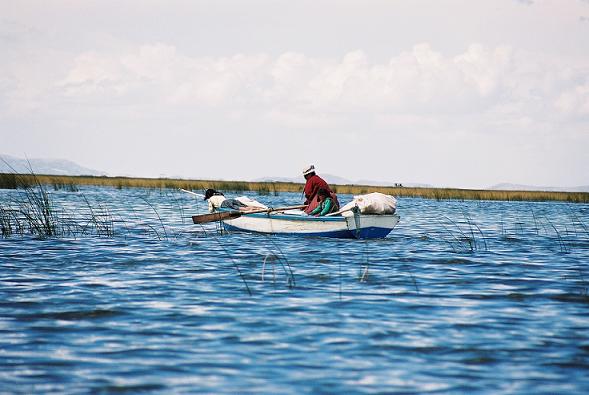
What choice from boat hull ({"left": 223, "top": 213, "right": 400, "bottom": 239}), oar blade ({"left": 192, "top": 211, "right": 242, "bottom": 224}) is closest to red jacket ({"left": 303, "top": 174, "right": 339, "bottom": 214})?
boat hull ({"left": 223, "top": 213, "right": 400, "bottom": 239})

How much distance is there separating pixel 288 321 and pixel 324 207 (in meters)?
11.3

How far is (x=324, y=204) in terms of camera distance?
20.1 meters

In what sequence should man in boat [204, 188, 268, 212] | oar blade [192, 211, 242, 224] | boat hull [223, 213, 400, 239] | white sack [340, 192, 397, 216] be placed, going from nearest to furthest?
white sack [340, 192, 397, 216], boat hull [223, 213, 400, 239], oar blade [192, 211, 242, 224], man in boat [204, 188, 268, 212]

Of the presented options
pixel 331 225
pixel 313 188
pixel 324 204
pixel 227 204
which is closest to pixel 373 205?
pixel 331 225

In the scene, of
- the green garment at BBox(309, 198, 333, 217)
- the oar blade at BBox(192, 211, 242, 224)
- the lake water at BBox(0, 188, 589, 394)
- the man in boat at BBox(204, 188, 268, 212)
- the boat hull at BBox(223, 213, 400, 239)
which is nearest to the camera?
the lake water at BBox(0, 188, 589, 394)

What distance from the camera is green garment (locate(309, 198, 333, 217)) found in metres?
20.1

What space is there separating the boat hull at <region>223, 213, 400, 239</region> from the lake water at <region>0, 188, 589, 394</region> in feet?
9.30

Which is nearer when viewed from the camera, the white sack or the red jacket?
the white sack

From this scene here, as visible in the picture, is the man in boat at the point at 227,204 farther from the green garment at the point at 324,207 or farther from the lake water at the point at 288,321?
the lake water at the point at 288,321

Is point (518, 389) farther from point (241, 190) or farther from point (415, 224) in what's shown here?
point (241, 190)

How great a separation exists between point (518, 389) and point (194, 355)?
9.85 feet

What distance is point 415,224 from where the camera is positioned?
2830 centimetres

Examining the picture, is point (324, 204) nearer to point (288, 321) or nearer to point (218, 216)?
point (218, 216)

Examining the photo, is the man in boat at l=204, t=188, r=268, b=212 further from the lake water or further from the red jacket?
the lake water
